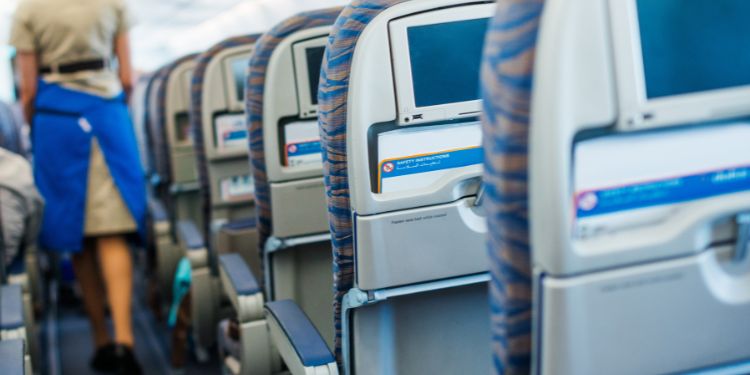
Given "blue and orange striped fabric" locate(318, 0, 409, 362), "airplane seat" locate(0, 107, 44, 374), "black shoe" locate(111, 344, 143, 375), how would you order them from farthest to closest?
1. "black shoe" locate(111, 344, 143, 375)
2. "airplane seat" locate(0, 107, 44, 374)
3. "blue and orange striped fabric" locate(318, 0, 409, 362)

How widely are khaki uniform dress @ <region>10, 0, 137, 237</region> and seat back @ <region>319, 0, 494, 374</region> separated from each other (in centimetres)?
213

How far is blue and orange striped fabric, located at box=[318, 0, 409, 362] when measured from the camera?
1514 mm

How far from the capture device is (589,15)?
86cm

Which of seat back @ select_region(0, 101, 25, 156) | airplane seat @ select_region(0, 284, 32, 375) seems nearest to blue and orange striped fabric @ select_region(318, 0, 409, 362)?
airplane seat @ select_region(0, 284, 32, 375)

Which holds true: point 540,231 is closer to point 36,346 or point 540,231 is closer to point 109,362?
point 36,346

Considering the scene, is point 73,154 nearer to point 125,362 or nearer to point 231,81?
point 231,81

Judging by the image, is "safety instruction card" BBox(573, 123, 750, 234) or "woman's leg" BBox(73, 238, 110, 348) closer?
"safety instruction card" BBox(573, 123, 750, 234)

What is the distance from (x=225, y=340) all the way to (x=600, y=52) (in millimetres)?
2122

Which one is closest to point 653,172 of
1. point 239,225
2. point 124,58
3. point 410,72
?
point 410,72

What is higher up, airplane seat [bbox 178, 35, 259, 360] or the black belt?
the black belt

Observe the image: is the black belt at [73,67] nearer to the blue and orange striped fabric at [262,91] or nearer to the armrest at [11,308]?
the armrest at [11,308]

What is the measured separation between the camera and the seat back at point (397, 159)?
1.52 meters

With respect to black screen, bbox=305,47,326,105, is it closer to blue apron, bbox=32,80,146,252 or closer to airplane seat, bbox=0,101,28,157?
blue apron, bbox=32,80,146,252

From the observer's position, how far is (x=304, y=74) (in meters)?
2.24
